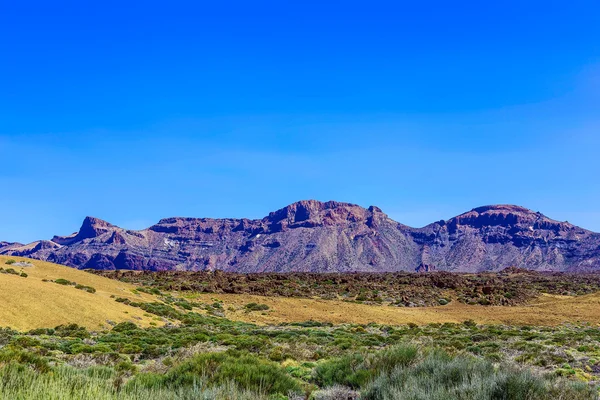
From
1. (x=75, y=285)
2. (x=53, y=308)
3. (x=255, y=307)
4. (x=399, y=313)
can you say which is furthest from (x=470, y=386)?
(x=399, y=313)

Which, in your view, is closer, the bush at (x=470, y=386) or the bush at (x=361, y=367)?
the bush at (x=470, y=386)

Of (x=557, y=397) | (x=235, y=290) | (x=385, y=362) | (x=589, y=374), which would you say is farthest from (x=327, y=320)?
(x=557, y=397)

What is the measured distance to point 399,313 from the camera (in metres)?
45.6

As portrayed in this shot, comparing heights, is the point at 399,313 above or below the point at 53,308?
below

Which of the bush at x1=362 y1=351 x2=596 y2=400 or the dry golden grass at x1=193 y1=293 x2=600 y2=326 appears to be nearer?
the bush at x1=362 y1=351 x2=596 y2=400

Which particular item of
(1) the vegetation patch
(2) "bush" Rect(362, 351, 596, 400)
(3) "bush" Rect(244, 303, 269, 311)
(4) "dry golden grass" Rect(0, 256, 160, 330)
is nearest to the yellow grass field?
(4) "dry golden grass" Rect(0, 256, 160, 330)

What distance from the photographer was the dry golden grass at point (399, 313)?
41375 millimetres

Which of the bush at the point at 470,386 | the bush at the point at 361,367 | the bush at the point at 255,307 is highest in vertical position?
the bush at the point at 470,386

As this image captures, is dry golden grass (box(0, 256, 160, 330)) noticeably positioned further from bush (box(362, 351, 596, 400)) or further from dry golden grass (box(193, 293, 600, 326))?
bush (box(362, 351, 596, 400))

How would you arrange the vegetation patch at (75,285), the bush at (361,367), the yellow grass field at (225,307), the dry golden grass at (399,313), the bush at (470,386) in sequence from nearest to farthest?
1. the bush at (470,386)
2. the bush at (361,367)
3. the yellow grass field at (225,307)
4. the vegetation patch at (75,285)
5. the dry golden grass at (399,313)

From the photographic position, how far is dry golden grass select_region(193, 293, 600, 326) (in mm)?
41375

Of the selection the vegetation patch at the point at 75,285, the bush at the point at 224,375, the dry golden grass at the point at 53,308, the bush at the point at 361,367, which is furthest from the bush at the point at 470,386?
the vegetation patch at the point at 75,285

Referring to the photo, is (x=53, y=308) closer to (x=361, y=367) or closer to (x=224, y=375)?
(x=224, y=375)

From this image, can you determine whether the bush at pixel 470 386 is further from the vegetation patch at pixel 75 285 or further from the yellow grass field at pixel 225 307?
the vegetation patch at pixel 75 285
